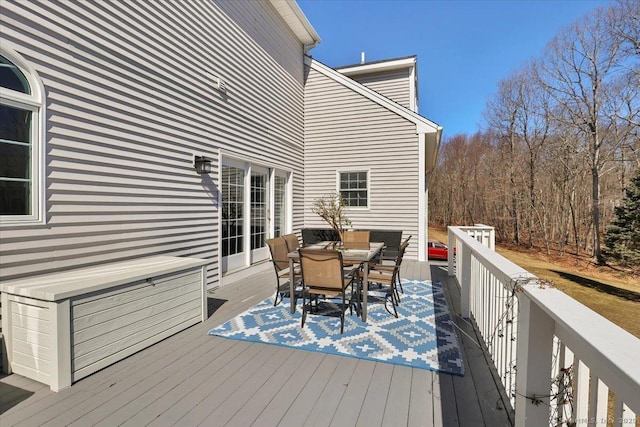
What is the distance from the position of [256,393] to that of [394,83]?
9590 millimetres

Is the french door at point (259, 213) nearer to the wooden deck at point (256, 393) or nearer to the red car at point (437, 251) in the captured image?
the wooden deck at point (256, 393)

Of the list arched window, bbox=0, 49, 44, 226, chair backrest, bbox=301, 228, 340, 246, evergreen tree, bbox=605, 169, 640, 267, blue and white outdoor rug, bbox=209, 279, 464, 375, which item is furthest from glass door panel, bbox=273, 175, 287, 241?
evergreen tree, bbox=605, 169, 640, 267

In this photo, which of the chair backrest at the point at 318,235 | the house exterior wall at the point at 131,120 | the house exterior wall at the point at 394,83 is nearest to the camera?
the house exterior wall at the point at 131,120

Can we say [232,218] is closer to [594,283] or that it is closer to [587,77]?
[594,283]

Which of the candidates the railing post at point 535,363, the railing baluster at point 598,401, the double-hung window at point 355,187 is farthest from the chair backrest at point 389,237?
the railing baluster at point 598,401

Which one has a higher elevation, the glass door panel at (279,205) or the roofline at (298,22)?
the roofline at (298,22)

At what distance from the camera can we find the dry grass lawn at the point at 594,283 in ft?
24.6

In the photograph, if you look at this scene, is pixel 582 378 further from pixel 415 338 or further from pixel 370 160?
pixel 370 160

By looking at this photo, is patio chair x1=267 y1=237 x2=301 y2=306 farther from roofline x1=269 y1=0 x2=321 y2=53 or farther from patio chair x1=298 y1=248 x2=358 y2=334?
roofline x1=269 y1=0 x2=321 y2=53

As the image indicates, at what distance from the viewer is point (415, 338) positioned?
2.97 m

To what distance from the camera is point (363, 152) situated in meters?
7.88

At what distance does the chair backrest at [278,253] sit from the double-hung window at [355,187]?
401 centimetres

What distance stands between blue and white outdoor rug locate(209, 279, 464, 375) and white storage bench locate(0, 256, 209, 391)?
71 cm

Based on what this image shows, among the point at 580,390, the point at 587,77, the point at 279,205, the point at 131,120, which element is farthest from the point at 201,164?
the point at 587,77
